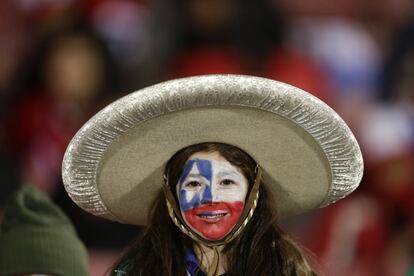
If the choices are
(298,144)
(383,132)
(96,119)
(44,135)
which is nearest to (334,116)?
(298,144)

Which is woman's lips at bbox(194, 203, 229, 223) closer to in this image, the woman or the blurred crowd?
the woman

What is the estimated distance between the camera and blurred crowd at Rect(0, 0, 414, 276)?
335 inches

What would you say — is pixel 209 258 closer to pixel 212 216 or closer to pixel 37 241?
pixel 212 216

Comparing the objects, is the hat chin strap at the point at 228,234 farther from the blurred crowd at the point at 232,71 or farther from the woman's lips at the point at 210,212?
the blurred crowd at the point at 232,71

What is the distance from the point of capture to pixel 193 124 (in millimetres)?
5379

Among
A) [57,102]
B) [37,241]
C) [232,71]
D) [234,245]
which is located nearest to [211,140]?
[234,245]

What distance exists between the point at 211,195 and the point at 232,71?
3.81 m

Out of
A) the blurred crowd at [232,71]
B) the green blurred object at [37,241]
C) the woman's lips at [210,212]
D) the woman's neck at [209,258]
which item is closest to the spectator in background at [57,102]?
the blurred crowd at [232,71]

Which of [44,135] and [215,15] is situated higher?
[215,15]

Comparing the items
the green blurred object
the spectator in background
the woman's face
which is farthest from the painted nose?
the spectator in background

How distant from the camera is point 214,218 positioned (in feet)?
17.9

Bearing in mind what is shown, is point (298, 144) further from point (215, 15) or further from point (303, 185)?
point (215, 15)

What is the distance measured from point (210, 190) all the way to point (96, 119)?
428 mm

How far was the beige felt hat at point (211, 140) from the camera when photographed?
17.2 ft
